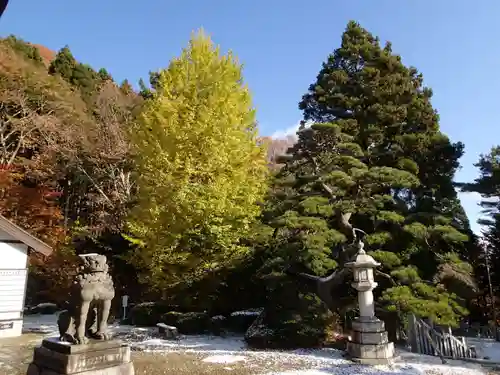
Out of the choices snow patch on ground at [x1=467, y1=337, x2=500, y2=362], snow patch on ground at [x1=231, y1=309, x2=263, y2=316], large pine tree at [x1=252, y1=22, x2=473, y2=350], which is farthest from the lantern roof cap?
snow patch on ground at [x1=231, y1=309, x2=263, y2=316]

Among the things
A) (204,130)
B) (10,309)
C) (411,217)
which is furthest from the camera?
(204,130)

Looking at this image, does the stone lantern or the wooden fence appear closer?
the stone lantern

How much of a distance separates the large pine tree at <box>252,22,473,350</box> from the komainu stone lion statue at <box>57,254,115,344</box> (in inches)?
201

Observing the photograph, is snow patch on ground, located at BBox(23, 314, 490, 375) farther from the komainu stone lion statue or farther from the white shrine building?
the komainu stone lion statue

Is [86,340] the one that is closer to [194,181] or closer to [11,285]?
[194,181]

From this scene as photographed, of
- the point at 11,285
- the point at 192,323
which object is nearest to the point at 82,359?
the point at 192,323

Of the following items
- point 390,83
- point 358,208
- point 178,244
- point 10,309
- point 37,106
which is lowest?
point 10,309

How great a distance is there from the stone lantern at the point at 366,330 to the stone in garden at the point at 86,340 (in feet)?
17.4

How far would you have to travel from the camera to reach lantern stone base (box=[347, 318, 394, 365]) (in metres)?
8.37

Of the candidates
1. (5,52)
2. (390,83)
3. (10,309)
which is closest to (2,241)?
(10,309)

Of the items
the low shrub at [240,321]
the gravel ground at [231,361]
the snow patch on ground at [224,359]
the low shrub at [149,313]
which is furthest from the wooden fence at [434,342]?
the low shrub at [149,313]

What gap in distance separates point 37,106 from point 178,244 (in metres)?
15.7

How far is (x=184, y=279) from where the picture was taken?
12969 mm

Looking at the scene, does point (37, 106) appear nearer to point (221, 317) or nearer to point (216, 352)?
point (221, 317)
